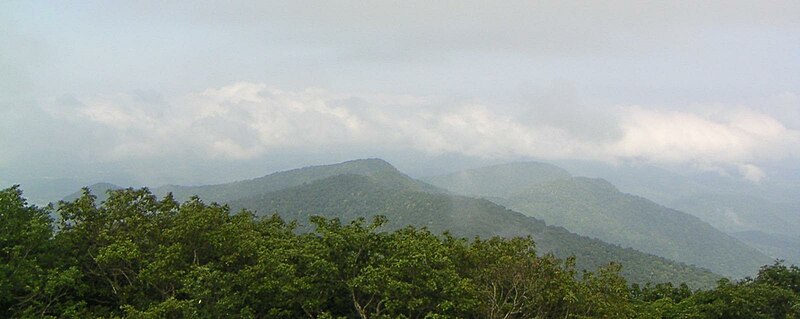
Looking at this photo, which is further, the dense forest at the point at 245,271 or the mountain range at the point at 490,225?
the mountain range at the point at 490,225

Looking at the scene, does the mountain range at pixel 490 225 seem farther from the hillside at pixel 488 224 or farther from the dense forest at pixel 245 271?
the dense forest at pixel 245 271

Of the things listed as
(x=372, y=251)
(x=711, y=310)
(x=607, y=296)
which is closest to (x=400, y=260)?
(x=372, y=251)

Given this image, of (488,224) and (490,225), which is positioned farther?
(488,224)

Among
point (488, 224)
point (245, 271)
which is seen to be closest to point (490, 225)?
point (488, 224)

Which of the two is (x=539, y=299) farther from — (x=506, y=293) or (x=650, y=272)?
(x=650, y=272)

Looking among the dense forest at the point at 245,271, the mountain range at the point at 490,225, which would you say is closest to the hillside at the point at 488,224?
the mountain range at the point at 490,225

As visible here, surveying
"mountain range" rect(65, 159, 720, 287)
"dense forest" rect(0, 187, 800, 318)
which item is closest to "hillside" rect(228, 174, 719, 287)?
"mountain range" rect(65, 159, 720, 287)

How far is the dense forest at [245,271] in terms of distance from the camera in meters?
19.9

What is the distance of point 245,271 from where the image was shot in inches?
825

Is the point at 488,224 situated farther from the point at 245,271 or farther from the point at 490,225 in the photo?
the point at 245,271

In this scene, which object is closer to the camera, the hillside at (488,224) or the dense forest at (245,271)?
the dense forest at (245,271)

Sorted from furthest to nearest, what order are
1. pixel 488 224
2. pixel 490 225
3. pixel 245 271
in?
pixel 488 224
pixel 490 225
pixel 245 271

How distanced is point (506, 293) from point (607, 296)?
177 inches

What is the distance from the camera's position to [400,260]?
2122 cm
